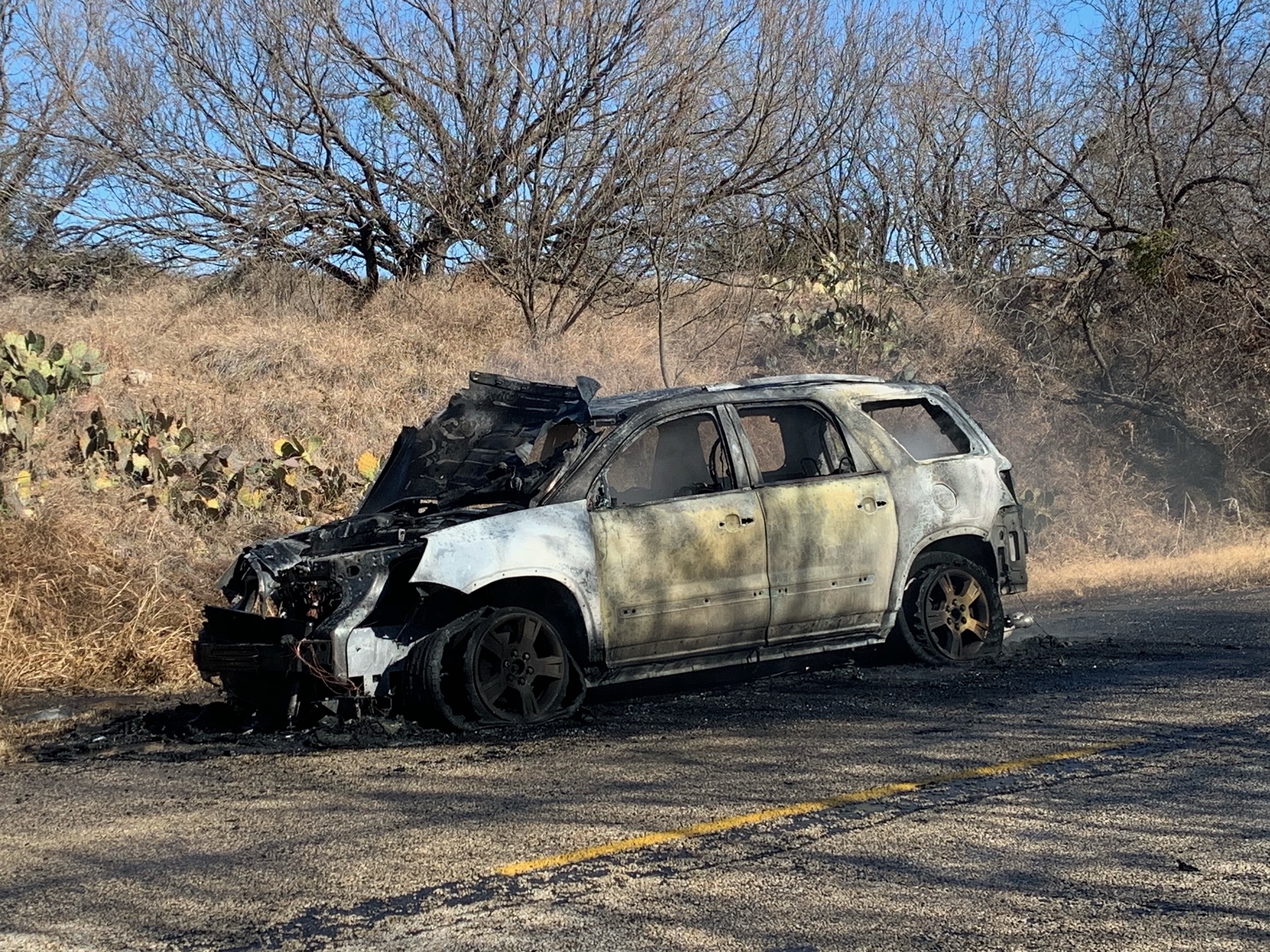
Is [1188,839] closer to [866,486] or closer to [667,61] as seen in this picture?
[866,486]

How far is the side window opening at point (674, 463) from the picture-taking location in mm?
7887

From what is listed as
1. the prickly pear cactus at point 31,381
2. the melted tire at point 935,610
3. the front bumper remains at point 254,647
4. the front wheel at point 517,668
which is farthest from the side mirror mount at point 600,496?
the prickly pear cactus at point 31,381

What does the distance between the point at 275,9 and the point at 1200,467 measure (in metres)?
15.1

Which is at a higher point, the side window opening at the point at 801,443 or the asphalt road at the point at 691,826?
the side window opening at the point at 801,443

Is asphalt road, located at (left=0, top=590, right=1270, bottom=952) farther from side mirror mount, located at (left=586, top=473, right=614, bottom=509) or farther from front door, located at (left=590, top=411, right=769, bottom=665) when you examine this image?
side mirror mount, located at (left=586, top=473, right=614, bottom=509)

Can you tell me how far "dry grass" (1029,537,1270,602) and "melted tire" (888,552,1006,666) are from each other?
4.79 metres

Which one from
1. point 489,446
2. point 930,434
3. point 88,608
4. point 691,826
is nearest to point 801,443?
point 930,434

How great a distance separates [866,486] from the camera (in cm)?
820

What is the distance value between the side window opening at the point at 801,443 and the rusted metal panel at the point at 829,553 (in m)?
0.21

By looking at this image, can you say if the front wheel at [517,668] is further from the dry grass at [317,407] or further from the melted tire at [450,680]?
the dry grass at [317,407]

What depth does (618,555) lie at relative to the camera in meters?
7.27

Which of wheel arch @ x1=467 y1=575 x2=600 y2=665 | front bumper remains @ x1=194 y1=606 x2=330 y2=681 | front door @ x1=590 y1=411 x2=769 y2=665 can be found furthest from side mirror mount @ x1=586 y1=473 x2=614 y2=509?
front bumper remains @ x1=194 y1=606 x2=330 y2=681

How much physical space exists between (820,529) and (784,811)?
9.41 ft

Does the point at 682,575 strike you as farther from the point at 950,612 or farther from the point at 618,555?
the point at 950,612
